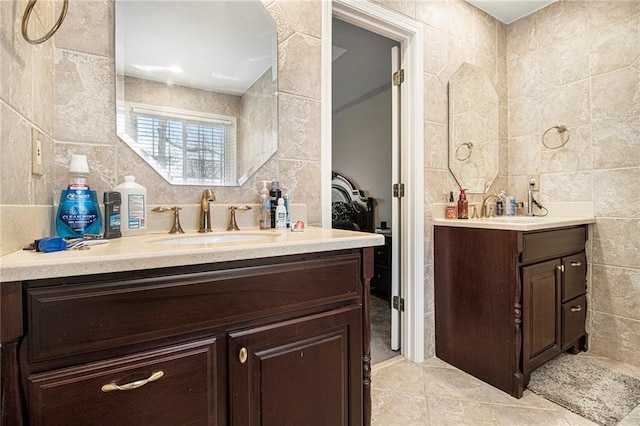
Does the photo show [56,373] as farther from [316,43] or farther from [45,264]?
[316,43]

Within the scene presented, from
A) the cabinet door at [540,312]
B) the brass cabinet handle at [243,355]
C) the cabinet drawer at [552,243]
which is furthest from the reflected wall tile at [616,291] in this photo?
the brass cabinet handle at [243,355]

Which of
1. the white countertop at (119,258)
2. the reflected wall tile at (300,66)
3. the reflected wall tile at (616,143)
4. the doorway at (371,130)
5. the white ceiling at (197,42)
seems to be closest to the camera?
the white countertop at (119,258)

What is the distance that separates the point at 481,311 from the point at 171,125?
1829mm

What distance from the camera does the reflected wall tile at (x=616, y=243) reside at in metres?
1.87

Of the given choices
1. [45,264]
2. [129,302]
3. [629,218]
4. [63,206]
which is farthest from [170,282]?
[629,218]

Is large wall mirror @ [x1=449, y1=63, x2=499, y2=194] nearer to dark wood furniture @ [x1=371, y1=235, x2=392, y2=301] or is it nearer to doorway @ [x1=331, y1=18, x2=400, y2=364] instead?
doorway @ [x1=331, y1=18, x2=400, y2=364]

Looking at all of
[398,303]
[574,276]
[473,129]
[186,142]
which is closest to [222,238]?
[186,142]

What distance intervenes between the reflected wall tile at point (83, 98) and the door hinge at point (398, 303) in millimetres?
1780

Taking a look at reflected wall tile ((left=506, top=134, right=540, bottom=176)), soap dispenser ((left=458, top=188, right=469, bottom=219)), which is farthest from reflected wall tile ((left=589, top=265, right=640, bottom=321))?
soap dispenser ((left=458, top=188, right=469, bottom=219))

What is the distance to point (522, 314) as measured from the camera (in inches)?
62.5

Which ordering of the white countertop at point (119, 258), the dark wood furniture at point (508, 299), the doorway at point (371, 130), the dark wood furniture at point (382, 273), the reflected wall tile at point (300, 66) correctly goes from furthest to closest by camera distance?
the dark wood furniture at point (382, 273)
the doorway at point (371, 130)
the dark wood furniture at point (508, 299)
the reflected wall tile at point (300, 66)
the white countertop at point (119, 258)

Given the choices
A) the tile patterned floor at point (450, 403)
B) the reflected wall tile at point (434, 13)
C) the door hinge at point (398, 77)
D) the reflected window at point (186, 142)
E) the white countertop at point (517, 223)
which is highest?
the reflected wall tile at point (434, 13)

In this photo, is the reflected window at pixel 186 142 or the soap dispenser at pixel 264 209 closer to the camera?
the reflected window at pixel 186 142

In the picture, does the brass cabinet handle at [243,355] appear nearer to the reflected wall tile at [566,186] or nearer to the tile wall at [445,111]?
the tile wall at [445,111]
